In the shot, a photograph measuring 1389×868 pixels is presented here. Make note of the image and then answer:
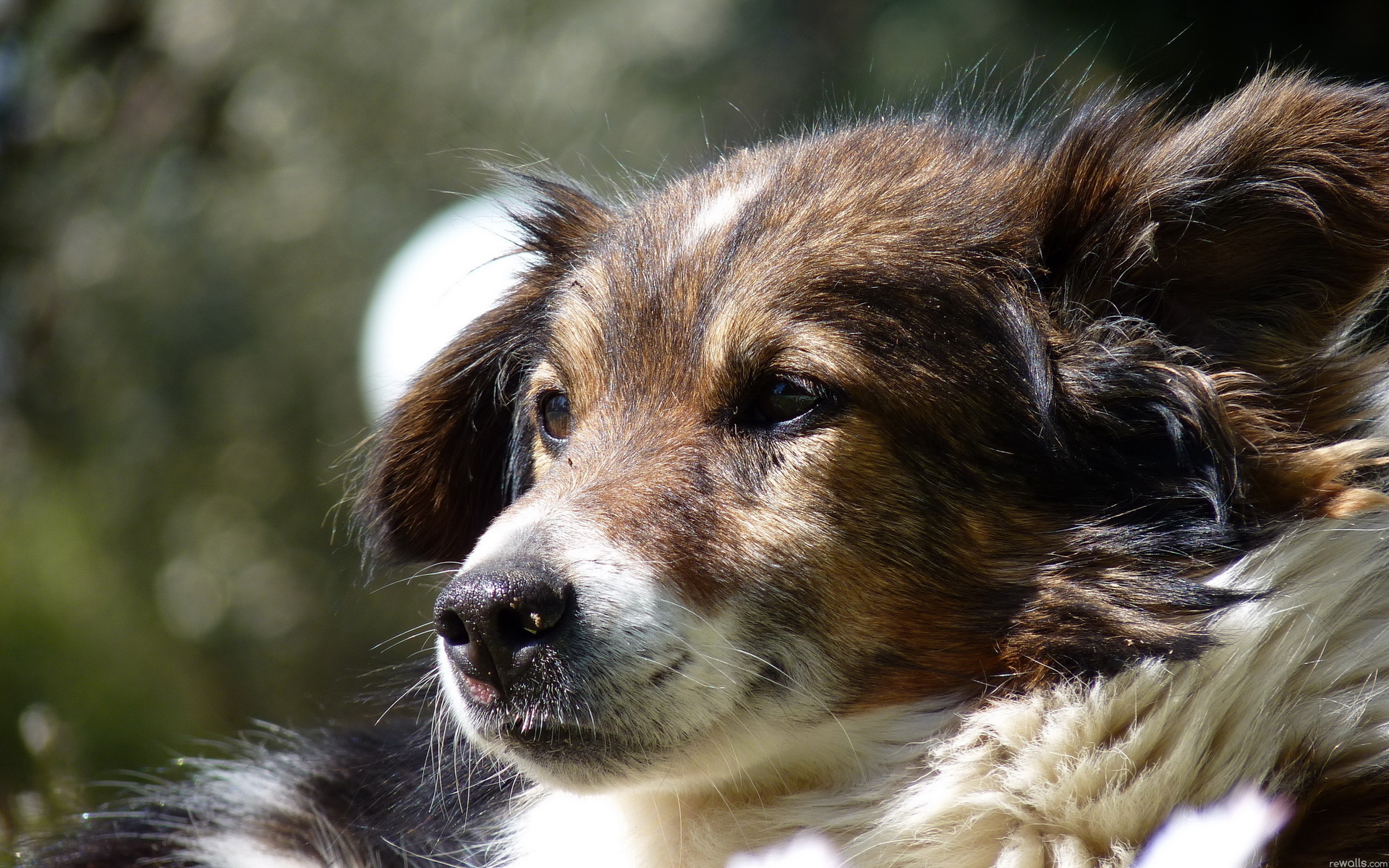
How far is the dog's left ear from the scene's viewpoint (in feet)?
7.93

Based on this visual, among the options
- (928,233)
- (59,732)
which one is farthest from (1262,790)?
(59,732)

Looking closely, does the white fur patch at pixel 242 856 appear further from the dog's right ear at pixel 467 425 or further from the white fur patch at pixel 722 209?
the white fur patch at pixel 722 209

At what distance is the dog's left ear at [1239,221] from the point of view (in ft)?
7.93

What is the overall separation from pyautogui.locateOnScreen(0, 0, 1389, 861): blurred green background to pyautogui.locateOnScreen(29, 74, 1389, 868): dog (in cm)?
267

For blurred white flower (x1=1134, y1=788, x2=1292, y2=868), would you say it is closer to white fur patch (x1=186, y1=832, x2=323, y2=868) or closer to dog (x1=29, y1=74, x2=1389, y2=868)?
dog (x1=29, y1=74, x2=1389, y2=868)

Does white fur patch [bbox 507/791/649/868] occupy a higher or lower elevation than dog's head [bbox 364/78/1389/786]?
lower

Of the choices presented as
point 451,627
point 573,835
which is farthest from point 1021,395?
point 573,835

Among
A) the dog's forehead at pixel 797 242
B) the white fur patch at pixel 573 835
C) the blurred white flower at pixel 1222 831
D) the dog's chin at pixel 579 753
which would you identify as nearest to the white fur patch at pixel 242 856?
the white fur patch at pixel 573 835

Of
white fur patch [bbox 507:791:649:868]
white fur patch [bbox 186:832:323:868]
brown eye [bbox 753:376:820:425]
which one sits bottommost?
white fur patch [bbox 186:832:323:868]

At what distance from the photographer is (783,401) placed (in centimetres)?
273

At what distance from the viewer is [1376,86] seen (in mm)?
2535

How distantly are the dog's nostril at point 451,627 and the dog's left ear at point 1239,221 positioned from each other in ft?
4.73

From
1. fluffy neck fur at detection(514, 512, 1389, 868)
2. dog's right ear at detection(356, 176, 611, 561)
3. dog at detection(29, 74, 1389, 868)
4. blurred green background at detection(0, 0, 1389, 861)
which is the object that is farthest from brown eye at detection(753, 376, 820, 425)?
blurred green background at detection(0, 0, 1389, 861)

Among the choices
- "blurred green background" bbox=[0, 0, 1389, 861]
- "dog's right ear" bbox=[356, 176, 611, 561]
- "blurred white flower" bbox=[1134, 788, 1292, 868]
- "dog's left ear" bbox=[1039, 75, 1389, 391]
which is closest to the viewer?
"blurred white flower" bbox=[1134, 788, 1292, 868]
